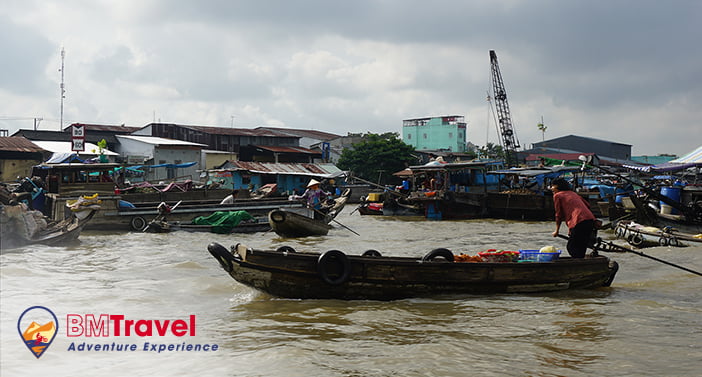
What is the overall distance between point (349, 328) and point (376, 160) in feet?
119

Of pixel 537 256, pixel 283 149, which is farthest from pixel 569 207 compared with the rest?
pixel 283 149

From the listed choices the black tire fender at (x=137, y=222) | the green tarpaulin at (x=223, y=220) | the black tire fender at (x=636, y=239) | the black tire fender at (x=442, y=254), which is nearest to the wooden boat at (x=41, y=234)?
the black tire fender at (x=137, y=222)

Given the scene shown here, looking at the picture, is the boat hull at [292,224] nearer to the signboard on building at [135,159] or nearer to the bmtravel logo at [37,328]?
→ the bmtravel logo at [37,328]

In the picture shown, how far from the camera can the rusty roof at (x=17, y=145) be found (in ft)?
91.4

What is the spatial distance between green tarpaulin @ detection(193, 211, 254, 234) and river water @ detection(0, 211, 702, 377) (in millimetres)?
5425

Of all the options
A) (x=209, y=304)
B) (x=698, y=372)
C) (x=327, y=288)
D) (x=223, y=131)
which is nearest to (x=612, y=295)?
(x=698, y=372)

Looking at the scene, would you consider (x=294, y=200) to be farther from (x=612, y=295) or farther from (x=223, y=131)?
(x=223, y=131)

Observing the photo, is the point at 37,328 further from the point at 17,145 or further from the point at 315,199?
the point at 17,145

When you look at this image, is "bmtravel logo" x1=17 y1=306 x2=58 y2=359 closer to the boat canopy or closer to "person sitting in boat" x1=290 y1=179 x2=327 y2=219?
"person sitting in boat" x1=290 y1=179 x2=327 y2=219

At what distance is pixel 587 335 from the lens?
5738 mm

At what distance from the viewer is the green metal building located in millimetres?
62469

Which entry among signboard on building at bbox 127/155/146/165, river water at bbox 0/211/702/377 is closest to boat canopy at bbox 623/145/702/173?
river water at bbox 0/211/702/377

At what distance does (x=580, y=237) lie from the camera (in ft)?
25.3

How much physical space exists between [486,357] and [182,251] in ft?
29.0
